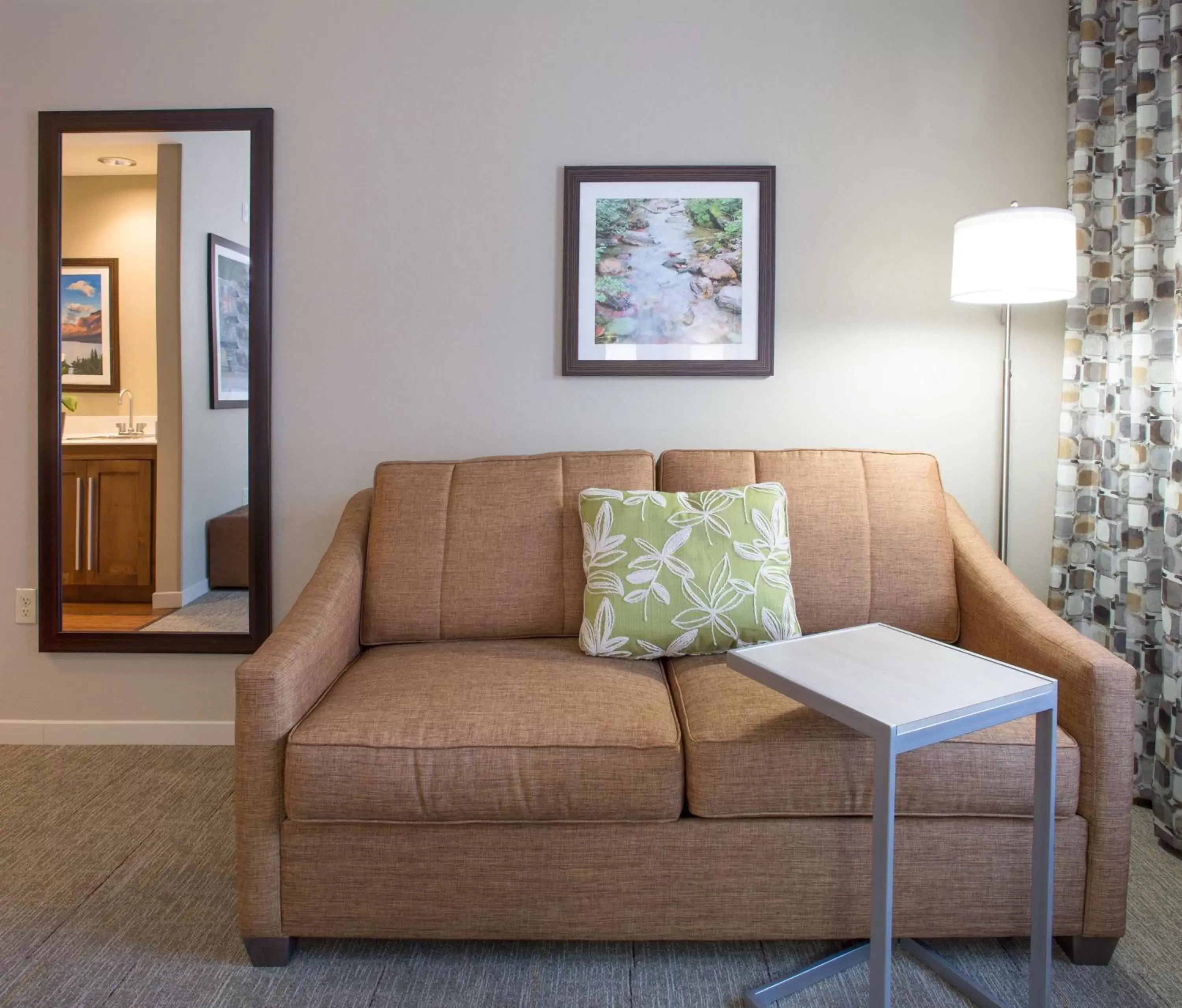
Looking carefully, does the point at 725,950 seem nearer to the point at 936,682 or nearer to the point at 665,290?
the point at 936,682

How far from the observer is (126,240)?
279cm

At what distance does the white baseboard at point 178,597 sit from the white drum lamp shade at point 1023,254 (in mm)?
2304

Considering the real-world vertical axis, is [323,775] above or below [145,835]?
above

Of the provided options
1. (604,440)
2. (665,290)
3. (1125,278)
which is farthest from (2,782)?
(1125,278)

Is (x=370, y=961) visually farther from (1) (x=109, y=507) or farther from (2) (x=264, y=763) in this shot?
(1) (x=109, y=507)

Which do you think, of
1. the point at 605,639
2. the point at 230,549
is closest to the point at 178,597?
the point at 230,549

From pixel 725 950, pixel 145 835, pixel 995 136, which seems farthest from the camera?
pixel 995 136

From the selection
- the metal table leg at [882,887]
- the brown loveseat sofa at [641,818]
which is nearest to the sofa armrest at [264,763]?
the brown loveseat sofa at [641,818]

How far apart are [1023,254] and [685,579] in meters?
1.14

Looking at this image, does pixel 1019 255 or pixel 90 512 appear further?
pixel 90 512

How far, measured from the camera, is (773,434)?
2811mm

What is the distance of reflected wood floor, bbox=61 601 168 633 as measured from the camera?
114 inches


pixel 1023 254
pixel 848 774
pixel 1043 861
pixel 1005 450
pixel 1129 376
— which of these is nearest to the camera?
pixel 1043 861

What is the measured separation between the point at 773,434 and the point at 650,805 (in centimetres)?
137
